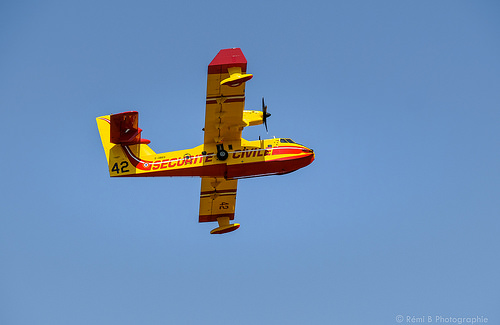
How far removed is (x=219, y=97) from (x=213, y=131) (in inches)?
79.8

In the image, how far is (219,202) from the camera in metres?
35.8

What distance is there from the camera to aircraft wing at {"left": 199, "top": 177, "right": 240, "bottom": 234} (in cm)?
3509

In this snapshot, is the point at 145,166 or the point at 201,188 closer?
the point at 145,166

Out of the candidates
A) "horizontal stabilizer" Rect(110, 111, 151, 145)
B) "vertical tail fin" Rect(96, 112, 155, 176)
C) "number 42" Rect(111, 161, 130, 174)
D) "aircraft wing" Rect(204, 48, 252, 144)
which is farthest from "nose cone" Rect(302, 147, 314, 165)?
"number 42" Rect(111, 161, 130, 174)

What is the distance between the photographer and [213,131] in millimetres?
30750

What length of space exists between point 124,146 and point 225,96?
225 inches

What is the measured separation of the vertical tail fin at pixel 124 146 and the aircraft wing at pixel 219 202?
5.10 meters

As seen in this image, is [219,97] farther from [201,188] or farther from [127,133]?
[201,188]

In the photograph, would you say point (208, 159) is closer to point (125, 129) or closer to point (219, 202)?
point (125, 129)

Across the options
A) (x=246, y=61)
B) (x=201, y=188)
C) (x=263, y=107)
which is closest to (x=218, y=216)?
(x=201, y=188)

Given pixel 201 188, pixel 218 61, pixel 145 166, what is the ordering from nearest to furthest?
pixel 218 61 → pixel 145 166 → pixel 201 188

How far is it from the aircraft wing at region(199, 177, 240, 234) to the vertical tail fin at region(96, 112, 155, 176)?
510 cm

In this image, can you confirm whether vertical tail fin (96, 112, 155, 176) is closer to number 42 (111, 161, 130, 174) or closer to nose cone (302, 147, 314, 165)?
number 42 (111, 161, 130, 174)

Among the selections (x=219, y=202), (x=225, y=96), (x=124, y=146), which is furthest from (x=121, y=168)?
(x=219, y=202)
